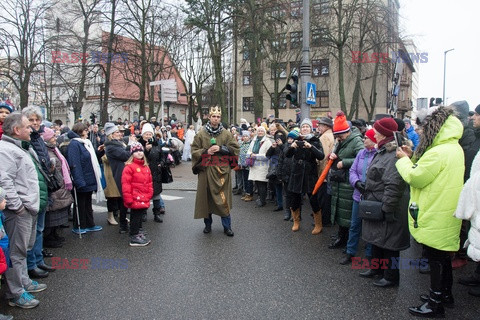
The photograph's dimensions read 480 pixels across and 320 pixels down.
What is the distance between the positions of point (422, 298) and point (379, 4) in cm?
2572

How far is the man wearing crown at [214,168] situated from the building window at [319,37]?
20168mm

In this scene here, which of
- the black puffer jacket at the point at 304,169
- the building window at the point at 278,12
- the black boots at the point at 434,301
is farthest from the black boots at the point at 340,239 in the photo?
the building window at the point at 278,12

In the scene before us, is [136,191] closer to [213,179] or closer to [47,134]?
[213,179]

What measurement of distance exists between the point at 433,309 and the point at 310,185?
3190 mm

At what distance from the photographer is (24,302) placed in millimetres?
3930

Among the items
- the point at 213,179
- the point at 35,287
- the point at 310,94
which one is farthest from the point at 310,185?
the point at 310,94

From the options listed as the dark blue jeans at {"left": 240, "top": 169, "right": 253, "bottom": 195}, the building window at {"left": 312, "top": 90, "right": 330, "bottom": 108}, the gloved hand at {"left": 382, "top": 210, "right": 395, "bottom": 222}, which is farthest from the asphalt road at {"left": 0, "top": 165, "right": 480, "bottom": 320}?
the building window at {"left": 312, "top": 90, "right": 330, "bottom": 108}

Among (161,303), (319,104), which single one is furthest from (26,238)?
(319,104)

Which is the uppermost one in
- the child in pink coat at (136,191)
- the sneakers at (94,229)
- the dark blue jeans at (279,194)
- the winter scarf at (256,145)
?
the winter scarf at (256,145)

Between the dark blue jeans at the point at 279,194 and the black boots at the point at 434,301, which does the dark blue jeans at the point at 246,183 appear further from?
the black boots at the point at 434,301

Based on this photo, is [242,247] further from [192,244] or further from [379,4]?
[379,4]

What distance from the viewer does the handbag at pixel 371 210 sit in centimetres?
434

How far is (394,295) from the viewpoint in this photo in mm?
4219

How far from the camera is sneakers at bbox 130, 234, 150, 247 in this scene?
240 inches
